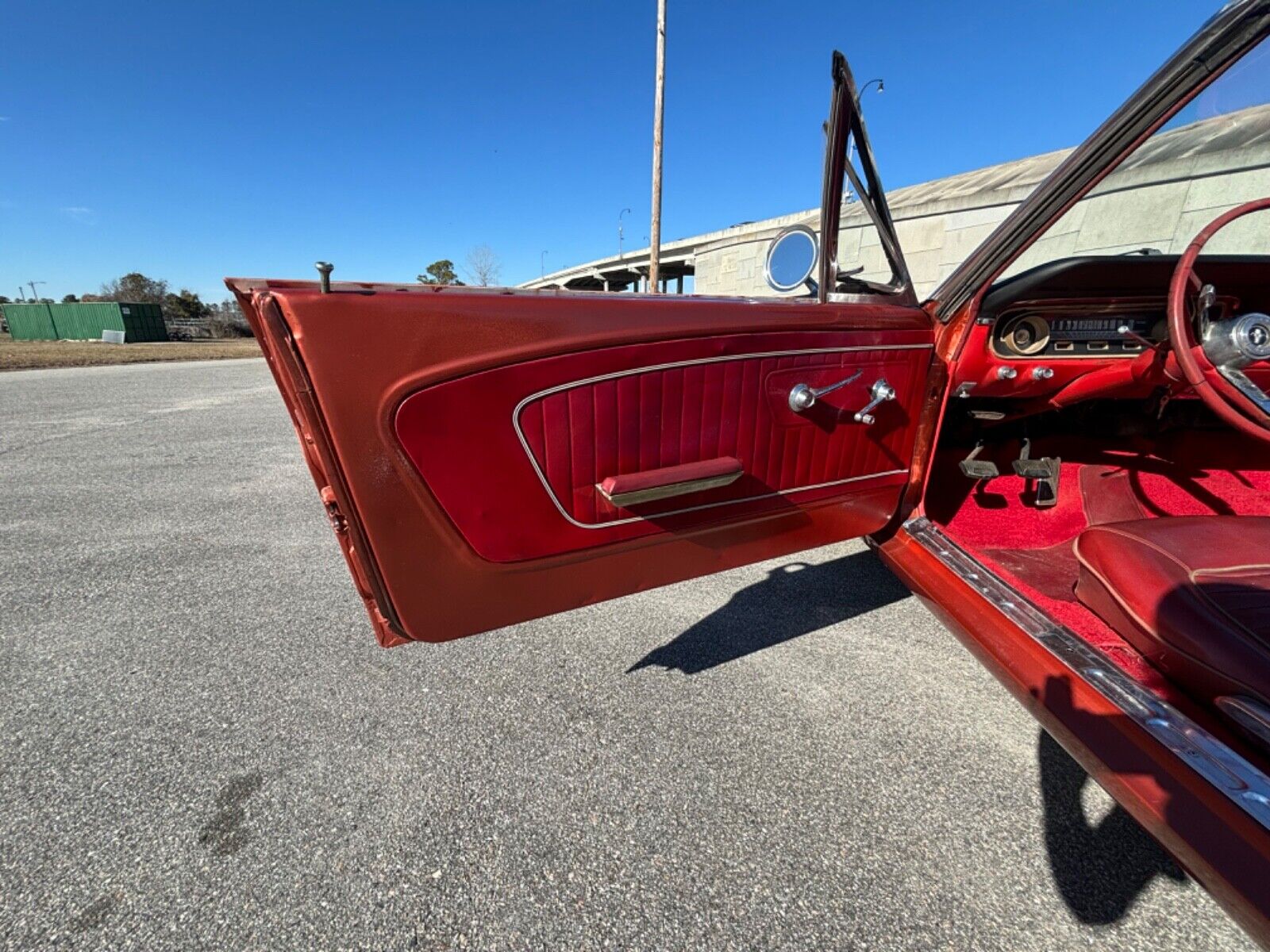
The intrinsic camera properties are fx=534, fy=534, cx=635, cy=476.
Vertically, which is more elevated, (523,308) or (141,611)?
(523,308)

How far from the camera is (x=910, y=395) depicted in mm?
1642

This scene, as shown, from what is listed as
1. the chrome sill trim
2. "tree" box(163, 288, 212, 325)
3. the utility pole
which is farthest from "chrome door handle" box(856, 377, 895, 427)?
"tree" box(163, 288, 212, 325)

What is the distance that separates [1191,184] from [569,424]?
4.03 metres

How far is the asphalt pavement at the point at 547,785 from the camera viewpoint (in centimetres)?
123

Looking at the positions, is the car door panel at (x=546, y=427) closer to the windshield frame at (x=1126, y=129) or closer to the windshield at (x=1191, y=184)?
the windshield frame at (x=1126, y=129)

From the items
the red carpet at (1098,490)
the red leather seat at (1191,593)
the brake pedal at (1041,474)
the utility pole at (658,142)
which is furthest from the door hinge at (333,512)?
the utility pole at (658,142)

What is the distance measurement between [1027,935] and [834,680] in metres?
0.88

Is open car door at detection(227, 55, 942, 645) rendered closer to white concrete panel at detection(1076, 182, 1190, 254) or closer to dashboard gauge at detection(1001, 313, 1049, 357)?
dashboard gauge at detection(1001, 313, 1049, 357)

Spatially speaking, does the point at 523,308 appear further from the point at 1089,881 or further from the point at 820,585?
the point at 820,585

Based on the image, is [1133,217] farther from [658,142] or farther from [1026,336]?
[658,142]

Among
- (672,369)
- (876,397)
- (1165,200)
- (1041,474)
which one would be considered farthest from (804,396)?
(1165,200)

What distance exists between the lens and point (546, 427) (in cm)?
121

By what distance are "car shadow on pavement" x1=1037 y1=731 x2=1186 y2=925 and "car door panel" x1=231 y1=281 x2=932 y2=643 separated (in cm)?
103

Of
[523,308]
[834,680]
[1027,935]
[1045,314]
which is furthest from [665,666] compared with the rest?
[1045,314]
